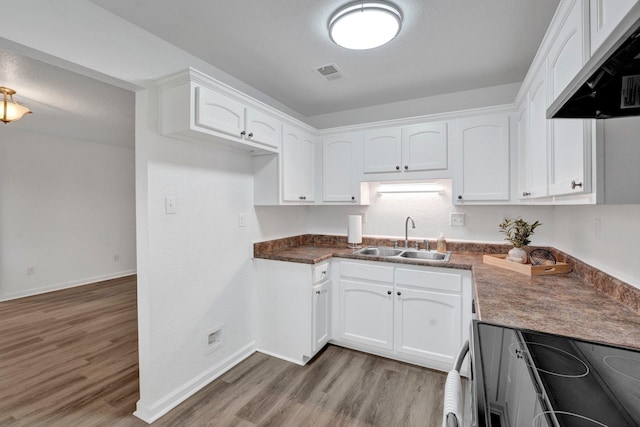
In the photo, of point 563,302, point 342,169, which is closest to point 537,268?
point 563,302

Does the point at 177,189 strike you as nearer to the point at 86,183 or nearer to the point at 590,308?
the point at 590,308

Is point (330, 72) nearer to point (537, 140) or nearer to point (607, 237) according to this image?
point (537, 140)

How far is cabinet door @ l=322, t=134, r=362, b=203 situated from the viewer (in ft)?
9.35

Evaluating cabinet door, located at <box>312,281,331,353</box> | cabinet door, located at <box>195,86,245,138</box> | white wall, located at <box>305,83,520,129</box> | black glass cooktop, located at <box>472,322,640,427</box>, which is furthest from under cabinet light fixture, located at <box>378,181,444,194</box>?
black glass cooktop, located at <box>472,322,640,427</box>

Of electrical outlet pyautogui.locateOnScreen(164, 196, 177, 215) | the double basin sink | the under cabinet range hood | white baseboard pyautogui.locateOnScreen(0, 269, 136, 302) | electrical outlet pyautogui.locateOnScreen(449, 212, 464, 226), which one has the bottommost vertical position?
white baseboard pyautogui.locateOnScreen(0, 269, 136, 302)

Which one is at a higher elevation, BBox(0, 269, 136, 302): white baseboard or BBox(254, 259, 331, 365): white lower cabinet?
BBox(254, 259, 331, 365): white lower cabinet

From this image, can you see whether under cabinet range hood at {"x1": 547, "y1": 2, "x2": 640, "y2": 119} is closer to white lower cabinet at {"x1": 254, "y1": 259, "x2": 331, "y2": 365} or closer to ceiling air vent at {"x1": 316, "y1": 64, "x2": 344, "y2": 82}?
ceiling air vent at {"x1": 316, "y1": 64, "x2": 344, "y2": 82}

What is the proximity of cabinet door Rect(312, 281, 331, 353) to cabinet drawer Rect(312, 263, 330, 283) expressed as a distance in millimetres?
53

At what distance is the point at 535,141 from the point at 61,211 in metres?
6.16

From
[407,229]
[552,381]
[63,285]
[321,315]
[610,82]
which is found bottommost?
[63,285]

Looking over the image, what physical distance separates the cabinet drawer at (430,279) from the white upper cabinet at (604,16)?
5.30 feet

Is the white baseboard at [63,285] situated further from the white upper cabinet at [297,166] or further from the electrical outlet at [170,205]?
the white upper cabinet at [297,166]

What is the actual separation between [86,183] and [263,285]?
14.1 ft

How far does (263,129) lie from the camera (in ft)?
7.54
